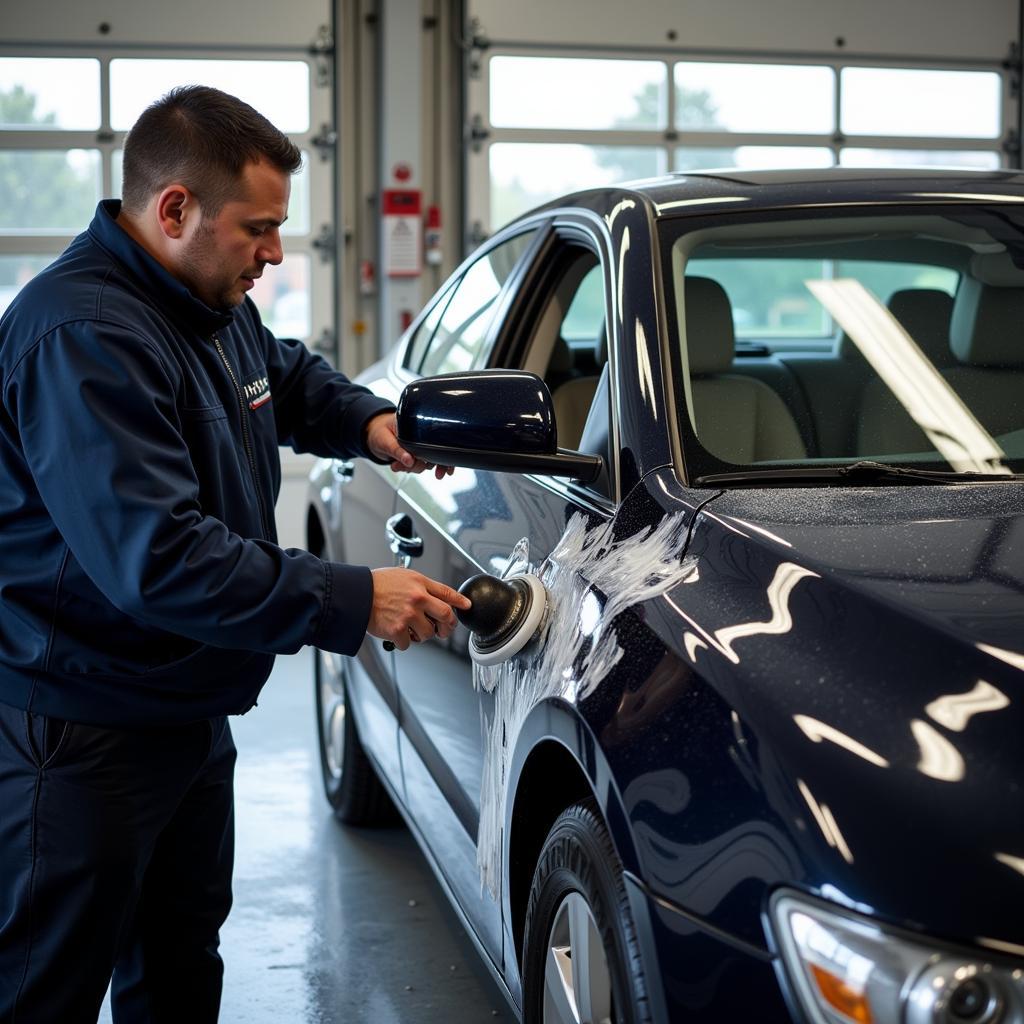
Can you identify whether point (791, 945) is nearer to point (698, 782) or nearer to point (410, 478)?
point (698, 782)

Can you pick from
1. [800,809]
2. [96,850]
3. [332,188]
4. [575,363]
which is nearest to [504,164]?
[332,188]

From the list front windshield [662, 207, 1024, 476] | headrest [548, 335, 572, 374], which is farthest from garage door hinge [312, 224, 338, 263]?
front windshield [662, 207, 1024, 476]

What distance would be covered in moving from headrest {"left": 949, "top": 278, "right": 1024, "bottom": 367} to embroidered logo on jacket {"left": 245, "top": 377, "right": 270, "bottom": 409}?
3.40 feet

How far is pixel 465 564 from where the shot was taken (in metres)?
2.25

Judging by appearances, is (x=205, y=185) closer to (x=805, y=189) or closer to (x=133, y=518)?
(x=133, y=518)

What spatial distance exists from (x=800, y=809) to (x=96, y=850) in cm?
103

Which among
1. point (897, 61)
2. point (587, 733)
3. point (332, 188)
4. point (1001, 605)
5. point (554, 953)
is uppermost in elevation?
point (897, 61)

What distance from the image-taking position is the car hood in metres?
1.16

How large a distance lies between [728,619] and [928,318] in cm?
94

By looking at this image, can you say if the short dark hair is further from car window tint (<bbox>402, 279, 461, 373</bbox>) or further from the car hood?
car window tint (<bbox>402, 279, 461, 373</bbox>)

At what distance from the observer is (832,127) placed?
26.3ft

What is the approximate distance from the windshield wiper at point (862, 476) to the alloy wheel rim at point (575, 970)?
1.92 feet

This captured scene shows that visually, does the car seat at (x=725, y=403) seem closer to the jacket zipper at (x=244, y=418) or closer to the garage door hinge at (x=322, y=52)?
the jacket zipper at (x=244, y=418)

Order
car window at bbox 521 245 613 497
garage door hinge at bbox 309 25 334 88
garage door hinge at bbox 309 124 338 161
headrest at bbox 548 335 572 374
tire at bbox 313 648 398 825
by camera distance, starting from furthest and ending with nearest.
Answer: garage door hinge at bbox 309 124 338 161 → garage door hinge at bbox 309 25 334 88 → tire at bbox 313 648 398 825 → headrest at bbox 548 335 572 374 → car window at bbox 521 245 613 497
